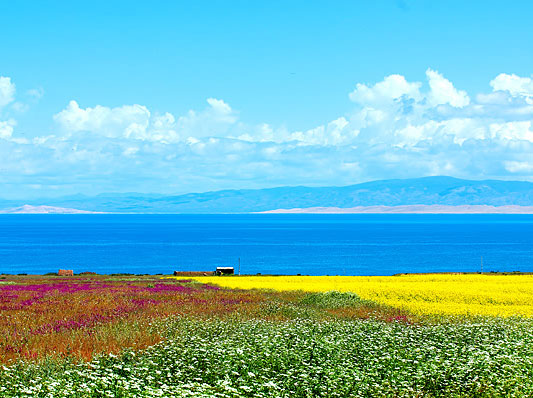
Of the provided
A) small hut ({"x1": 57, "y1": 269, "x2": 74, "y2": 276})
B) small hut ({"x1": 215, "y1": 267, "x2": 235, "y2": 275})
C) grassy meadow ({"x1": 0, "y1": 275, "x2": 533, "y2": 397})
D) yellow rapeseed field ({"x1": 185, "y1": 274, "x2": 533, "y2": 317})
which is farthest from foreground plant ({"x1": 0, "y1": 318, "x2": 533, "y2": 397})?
small hut ({"x1": 57, "y1": 269, "x2": 74, "y2": 276})

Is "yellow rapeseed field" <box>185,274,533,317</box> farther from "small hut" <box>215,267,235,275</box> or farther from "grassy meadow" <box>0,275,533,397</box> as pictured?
"small hut" <box>215,267,235,275</box>

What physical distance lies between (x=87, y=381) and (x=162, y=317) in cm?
1106

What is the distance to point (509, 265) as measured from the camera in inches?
4870

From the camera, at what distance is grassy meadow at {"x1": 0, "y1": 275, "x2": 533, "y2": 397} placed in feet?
44.2

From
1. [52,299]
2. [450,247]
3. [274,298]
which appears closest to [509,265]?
[450,247]

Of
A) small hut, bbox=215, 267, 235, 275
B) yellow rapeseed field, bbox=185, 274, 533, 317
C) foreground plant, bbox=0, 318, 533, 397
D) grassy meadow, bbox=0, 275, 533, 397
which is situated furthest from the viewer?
small hut, bbox=215, 267, 235, 275

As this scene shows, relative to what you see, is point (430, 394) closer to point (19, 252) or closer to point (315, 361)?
point (315, 361)

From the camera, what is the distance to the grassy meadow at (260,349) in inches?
530

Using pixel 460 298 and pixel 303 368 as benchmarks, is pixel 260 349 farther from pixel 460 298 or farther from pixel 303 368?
pixel 460 298

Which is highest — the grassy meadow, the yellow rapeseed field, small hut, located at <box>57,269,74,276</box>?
the grassy meadow

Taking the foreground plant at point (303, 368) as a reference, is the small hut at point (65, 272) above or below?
below

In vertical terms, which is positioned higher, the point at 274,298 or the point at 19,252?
the point at 274,298

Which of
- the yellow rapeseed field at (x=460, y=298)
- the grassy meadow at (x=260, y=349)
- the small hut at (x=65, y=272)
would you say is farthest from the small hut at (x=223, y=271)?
the grassy meadow at (x=260, y=349)

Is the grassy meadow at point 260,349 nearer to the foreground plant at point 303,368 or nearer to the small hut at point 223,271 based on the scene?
the foreground plant at point 303,368
